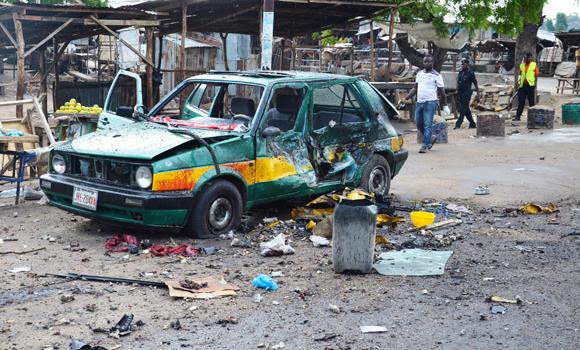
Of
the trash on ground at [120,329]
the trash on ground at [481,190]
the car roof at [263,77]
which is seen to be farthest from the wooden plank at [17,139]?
the trash on ground at [481,190]

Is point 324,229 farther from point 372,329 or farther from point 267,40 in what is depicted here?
point 267,40

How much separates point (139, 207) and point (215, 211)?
0.84 m

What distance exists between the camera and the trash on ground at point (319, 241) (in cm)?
724

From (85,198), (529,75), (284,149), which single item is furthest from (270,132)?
(529,75)

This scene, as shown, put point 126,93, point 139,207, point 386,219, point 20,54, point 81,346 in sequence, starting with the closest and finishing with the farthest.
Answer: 1. point 81,346
2. point 139,207
3. point 386,219
4. point 20,54
5. point 126,93

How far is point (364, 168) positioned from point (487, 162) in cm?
452

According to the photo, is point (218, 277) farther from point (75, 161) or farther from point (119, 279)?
point (75, 161)

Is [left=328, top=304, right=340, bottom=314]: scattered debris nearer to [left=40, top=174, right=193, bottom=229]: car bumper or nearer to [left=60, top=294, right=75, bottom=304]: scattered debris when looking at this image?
[left=60, top=294, right=75, bottom=304]: scattered debris

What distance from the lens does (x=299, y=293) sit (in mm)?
5742

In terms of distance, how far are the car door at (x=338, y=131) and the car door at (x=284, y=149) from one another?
14cm

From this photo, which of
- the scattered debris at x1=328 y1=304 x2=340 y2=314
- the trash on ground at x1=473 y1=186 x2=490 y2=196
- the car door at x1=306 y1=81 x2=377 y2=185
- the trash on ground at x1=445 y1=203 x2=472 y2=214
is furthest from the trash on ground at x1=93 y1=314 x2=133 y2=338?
the trash on ground at x1=473 y1=186 x2=490 y2=196

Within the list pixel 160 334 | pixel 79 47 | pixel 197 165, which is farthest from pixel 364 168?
pixel 79 47

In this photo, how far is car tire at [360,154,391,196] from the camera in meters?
9.12

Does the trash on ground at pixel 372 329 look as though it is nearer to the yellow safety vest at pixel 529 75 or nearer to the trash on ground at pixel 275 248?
the trash on ground at pixel 275 248
